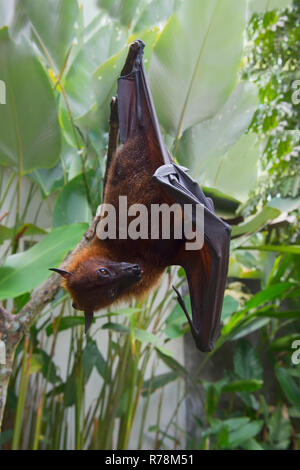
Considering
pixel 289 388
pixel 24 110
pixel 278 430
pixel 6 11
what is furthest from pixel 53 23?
pixel 278 430

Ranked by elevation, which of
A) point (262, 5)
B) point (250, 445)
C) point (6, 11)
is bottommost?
point (250, 445)

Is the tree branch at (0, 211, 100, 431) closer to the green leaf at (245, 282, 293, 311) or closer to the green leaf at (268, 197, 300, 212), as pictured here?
the green leaf at (268, 197, 300, 212)

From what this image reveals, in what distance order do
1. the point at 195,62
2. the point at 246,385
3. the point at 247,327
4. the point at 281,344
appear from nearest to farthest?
the point at 195,62 < the point at 246,385 < the point at 247,327 < the point at 281,344

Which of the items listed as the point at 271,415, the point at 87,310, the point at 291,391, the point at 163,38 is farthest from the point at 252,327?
the point at 87,310

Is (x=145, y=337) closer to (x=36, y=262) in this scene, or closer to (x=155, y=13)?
(x=36, y=262)

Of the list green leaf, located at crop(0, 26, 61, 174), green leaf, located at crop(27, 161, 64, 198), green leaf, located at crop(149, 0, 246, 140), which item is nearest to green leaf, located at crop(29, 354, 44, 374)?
green leaf, located at crop(27, 161, 64, 198)
